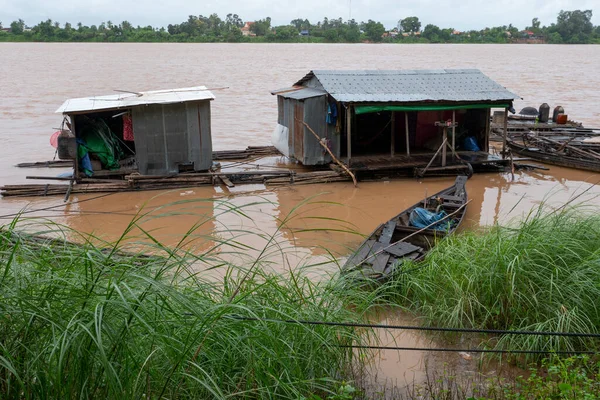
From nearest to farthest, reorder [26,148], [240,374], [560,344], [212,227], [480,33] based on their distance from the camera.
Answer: [240,374]
[560,344]
[212,227]
[26,148]
[480,33]

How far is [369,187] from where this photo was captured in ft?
44.2

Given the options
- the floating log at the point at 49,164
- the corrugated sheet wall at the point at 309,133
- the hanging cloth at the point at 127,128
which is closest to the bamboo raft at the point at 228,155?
the floating log at the point at 49,164

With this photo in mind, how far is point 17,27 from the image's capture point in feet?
269

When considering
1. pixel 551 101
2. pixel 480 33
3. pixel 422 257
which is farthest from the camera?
pixel 480 33

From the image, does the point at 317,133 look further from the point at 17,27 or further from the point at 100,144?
the point at 17,27

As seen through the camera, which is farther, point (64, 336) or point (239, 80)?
point (239, 80)

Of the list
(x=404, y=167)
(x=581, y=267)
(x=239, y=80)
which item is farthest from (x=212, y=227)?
(x=239, y=80)

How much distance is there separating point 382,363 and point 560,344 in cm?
154

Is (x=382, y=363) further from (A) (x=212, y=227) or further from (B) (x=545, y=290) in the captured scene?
(A) (x=212, y=227)

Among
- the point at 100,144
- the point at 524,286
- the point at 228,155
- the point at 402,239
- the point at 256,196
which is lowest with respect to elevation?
the point at 256,196

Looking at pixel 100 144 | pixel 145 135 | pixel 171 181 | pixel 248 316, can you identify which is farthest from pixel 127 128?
pixel 248 316

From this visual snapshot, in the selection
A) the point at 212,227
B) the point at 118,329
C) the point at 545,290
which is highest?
the point at 118,329

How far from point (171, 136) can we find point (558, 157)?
10.0 metres

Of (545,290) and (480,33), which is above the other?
(480,33)
